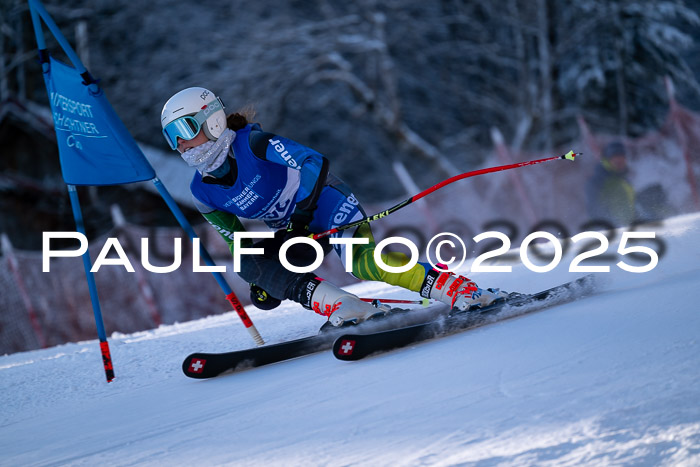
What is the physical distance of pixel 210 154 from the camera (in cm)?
358

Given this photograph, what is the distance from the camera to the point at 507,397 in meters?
2.10

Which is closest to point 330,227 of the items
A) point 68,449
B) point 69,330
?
point 68,449

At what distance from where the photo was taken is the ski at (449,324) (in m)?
3.04

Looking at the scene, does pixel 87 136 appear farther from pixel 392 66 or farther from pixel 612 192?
pixel 392 66

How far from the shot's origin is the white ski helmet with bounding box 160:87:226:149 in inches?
139

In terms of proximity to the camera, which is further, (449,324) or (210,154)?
(210,154)

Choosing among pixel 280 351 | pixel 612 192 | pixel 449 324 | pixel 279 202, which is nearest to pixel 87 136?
pixel 279 202

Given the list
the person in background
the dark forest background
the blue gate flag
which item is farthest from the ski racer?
the dark forest background

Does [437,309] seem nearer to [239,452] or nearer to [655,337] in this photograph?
[655,337]

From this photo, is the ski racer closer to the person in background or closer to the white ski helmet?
the white ski helmet

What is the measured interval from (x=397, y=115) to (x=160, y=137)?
657cm

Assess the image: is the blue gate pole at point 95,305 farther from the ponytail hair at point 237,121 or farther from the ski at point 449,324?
the ski at point 449,324

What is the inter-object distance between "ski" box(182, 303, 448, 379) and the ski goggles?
104 cm

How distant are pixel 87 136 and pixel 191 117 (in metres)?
0.88
